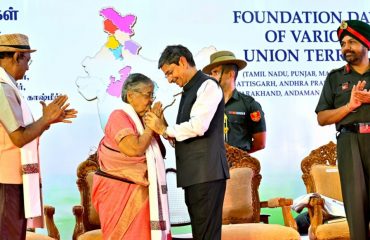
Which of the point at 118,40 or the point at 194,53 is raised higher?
the point at 118,40

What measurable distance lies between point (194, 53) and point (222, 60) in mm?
485

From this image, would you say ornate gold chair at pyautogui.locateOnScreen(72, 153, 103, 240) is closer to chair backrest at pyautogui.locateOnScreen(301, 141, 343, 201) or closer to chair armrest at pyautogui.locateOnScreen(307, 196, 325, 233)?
chair armrest at pyautogui.locateOnScreen(307, 196, 325, 233)

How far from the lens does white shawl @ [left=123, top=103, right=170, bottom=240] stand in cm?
356

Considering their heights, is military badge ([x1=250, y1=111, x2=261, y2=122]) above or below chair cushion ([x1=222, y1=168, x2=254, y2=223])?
above

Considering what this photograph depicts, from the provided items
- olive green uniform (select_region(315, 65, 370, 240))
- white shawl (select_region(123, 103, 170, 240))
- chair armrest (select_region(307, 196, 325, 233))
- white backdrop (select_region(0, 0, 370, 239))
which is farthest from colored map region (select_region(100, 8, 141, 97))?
olive green uniform (select_region(315, 65, 370, 240))

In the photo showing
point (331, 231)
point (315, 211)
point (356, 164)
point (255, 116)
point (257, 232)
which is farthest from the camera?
point (255, 116)

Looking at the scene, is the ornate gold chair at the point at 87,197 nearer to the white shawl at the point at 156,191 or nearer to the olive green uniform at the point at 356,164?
the white shawl at the point at 156,191

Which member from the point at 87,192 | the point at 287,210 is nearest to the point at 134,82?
the point at 87,192

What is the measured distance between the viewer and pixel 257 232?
14.5 feet

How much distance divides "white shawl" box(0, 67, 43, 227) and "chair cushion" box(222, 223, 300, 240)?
4.94ft

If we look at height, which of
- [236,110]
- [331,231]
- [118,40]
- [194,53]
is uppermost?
[118,40]

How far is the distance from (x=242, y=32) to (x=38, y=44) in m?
1.65

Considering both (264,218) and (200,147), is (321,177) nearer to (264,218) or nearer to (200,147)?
(264,218)

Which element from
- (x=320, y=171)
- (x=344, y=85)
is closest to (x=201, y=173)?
(x=344, y=85)
